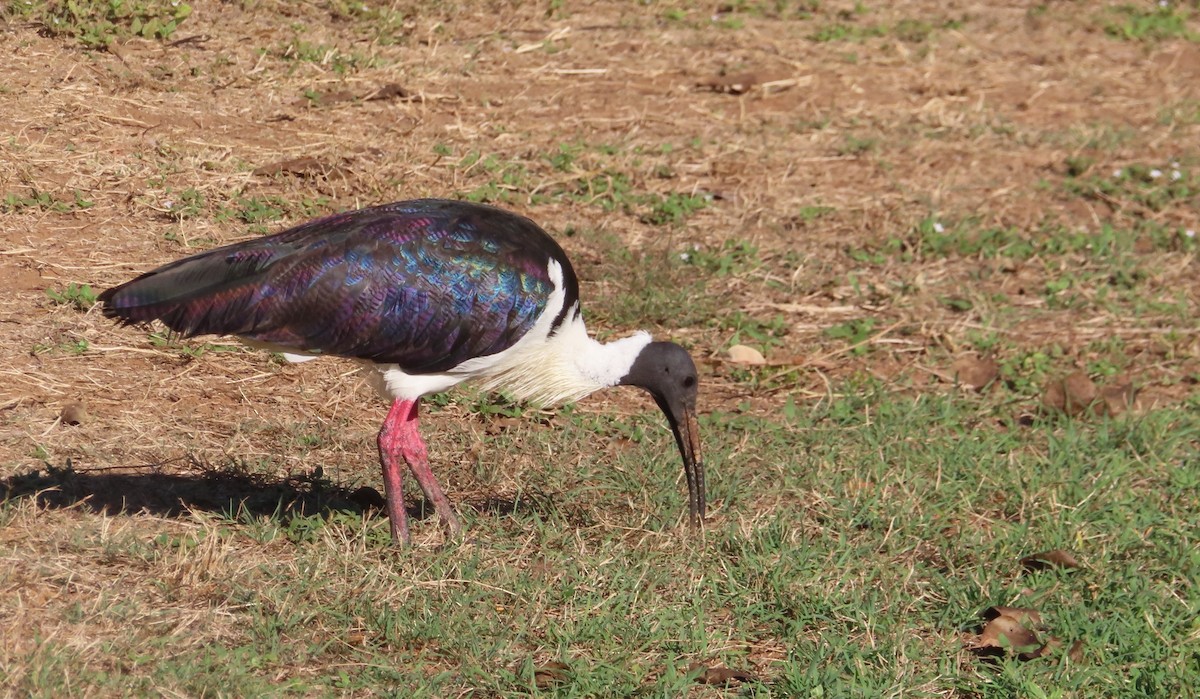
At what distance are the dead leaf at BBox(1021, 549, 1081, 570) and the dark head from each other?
1.21m

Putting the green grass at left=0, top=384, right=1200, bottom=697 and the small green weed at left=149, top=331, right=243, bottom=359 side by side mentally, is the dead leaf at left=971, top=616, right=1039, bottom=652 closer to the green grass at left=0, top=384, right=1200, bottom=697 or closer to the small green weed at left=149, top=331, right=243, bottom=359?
the green grass at left=0, top=384, right=1200, bottom=697

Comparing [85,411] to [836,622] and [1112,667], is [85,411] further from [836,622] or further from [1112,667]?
[1112,667]

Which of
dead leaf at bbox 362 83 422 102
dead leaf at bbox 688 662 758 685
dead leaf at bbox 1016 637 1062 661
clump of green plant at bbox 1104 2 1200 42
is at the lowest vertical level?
clump of green plant at bbox 1104 2 1200 42

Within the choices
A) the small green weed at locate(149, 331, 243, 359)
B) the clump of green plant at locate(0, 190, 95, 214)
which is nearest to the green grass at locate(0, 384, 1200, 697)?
the small green weed at locate(149, 331, 243, 359)

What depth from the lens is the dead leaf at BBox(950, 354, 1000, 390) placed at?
23.8ft

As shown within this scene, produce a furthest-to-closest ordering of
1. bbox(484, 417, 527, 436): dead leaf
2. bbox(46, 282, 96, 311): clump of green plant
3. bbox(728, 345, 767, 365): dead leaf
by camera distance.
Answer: bbox(728, 345, 767, 365): dead leaf < bbox(46, 282, 96, 311): clump of green plant < bbox(484, 417, 527, 436): dead leaf

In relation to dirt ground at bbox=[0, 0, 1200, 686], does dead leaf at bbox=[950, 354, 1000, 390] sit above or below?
below

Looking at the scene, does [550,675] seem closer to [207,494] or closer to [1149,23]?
[207,494]

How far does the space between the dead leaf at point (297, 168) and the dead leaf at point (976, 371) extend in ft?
10.9

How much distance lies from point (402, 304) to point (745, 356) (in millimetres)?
2564

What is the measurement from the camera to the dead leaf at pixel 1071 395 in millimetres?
7004

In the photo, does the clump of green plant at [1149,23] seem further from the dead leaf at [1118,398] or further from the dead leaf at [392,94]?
the dead leaf at [392,94]

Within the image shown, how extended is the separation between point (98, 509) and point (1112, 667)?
3.41 meters

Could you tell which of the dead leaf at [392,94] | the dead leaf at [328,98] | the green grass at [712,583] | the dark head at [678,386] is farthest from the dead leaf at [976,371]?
the dead leaf at [328,98]
